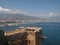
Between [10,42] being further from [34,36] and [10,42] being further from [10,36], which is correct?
[34,36]

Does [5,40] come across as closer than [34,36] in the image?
Yes

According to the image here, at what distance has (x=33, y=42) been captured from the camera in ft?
38.8

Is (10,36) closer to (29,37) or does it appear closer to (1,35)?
(1,35)

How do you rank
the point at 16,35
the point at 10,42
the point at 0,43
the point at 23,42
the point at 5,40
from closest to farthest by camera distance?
the point at 0,43 → the point at 5,40 → the point at 10,42 → the point at 16,35 → the point at 23,42

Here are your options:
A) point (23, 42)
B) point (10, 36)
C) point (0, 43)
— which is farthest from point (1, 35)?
point (23, 42)

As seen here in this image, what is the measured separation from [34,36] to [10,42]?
8.70ft

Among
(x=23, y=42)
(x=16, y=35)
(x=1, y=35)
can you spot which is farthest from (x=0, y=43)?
(x=23, y=42)

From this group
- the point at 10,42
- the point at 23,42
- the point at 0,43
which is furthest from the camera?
the point at 23,42

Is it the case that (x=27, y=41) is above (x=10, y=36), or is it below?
below

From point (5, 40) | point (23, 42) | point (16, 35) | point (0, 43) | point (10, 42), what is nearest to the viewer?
point (0, 43)

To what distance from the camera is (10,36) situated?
9.75m

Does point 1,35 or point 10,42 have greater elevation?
point 1,35

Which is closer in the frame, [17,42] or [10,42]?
[10,42]

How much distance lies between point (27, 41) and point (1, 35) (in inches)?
148
